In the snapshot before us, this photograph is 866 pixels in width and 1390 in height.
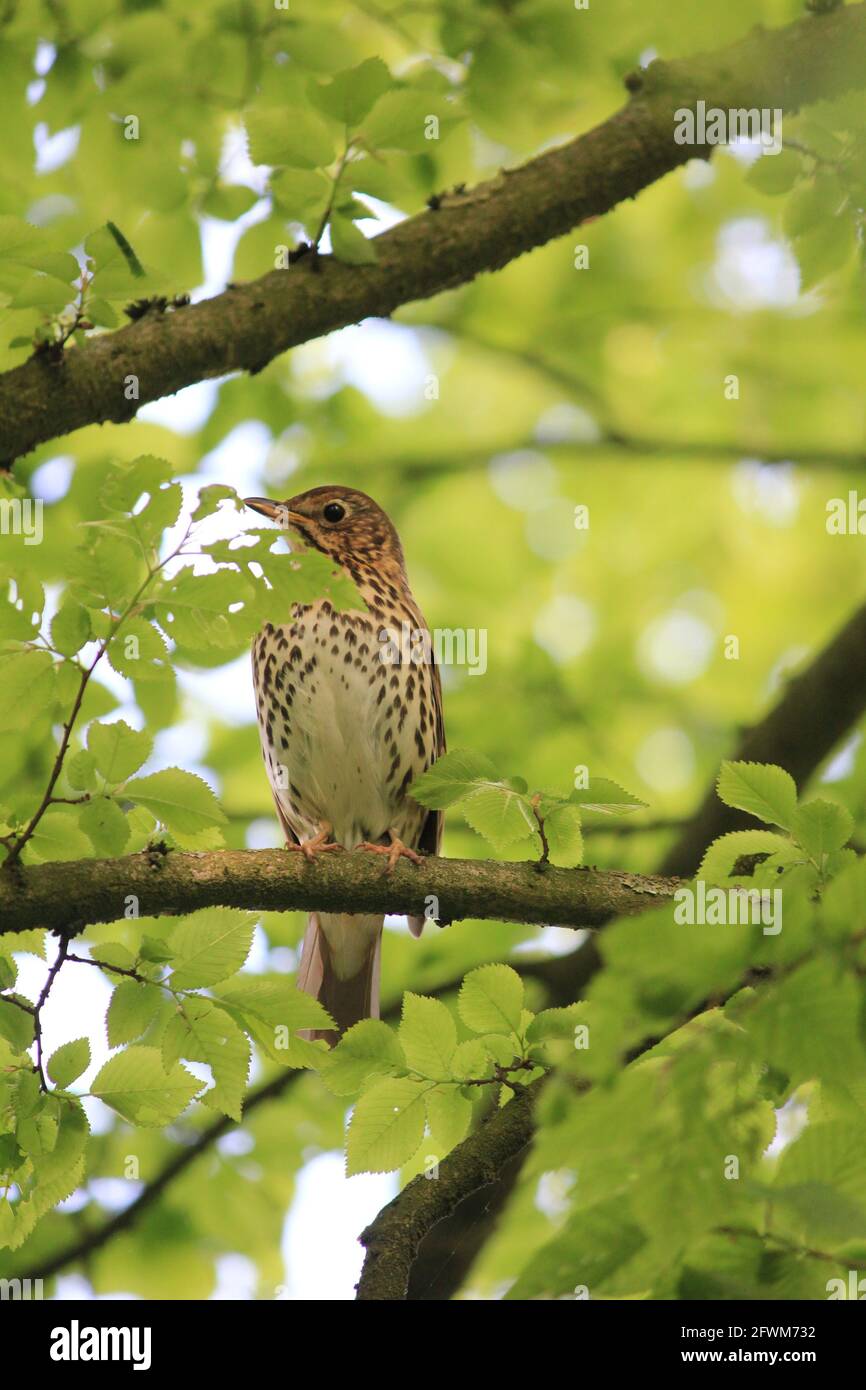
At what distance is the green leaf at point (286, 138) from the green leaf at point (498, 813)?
1758mm

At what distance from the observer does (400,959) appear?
6.80 meters

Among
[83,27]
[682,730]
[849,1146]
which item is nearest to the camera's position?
[849,1146]

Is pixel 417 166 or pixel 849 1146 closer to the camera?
pixel 849 1146

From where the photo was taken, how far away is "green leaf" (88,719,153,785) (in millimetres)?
3375

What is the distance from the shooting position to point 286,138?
12.6 ft

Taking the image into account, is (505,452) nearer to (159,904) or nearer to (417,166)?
(417,166)

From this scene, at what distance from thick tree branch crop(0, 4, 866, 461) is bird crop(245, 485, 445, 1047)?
1.59 metres

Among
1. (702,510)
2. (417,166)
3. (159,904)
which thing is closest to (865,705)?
(417,166)

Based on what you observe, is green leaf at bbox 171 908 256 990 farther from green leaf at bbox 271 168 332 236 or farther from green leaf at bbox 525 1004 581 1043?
green leaf at bbox 271 168 332 236

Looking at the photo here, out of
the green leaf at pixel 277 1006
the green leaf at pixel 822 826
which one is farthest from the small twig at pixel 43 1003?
the green leaf at pixel 822 826

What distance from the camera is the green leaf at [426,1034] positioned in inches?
137

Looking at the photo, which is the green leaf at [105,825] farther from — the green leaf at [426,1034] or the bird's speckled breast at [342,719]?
the bird's speckled breast at [342,719]

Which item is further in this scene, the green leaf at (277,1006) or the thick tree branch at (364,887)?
the thick tree branch at (364,887)
